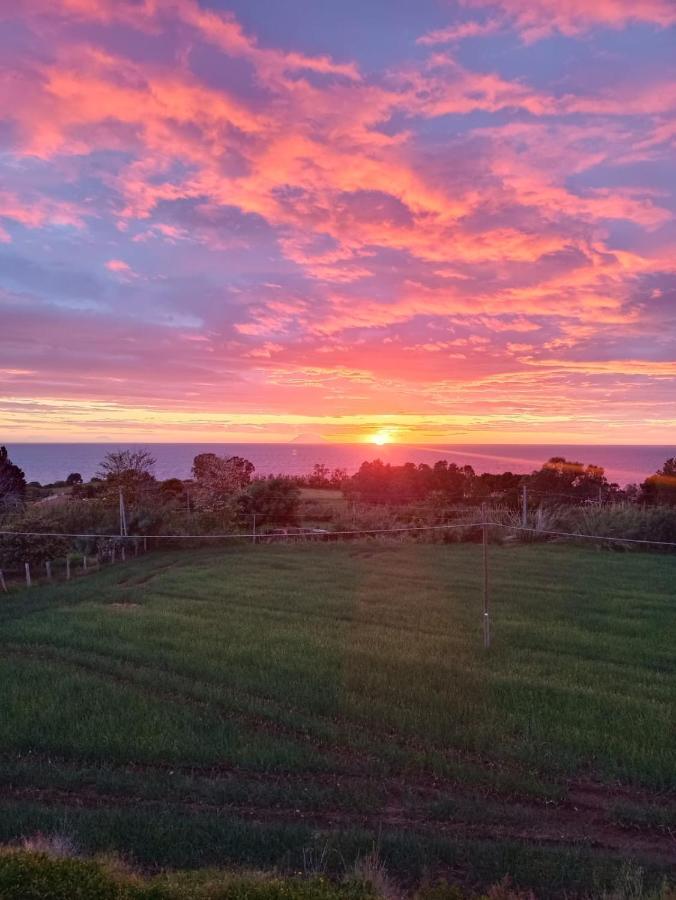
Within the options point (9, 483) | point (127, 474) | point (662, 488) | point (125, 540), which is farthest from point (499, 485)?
point (9, 483)

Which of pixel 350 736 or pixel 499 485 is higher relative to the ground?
pixel 499 485

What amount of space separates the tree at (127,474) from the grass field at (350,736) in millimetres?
12036

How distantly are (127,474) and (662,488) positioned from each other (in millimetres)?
20995

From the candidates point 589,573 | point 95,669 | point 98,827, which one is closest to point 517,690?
point 98,827

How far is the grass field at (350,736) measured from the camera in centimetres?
461

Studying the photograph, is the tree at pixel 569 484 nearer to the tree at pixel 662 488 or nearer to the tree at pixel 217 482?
the tree at pixel 662 488

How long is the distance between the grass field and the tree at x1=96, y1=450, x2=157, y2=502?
39.5ft

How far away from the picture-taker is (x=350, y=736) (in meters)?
6.34

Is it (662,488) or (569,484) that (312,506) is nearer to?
(569,484)

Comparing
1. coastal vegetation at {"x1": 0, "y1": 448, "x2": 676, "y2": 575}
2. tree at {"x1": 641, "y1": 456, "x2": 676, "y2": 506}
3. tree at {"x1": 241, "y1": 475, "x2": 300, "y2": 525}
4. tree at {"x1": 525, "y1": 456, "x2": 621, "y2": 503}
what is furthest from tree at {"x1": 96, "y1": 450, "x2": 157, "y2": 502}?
tree at {"x1": 641, "y1": 456, "x2": 676, "y2": 506}

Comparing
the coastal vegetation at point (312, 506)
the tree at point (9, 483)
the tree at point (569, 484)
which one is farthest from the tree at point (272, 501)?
the tree at point (569, 484)

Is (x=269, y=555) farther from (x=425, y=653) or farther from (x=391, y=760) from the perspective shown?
(x=391, y=760)

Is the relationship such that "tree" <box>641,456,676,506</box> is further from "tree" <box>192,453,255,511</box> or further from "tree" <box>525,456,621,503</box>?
"tree" <box>192,453,255,511</box>

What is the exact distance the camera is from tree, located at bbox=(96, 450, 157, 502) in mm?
24375
